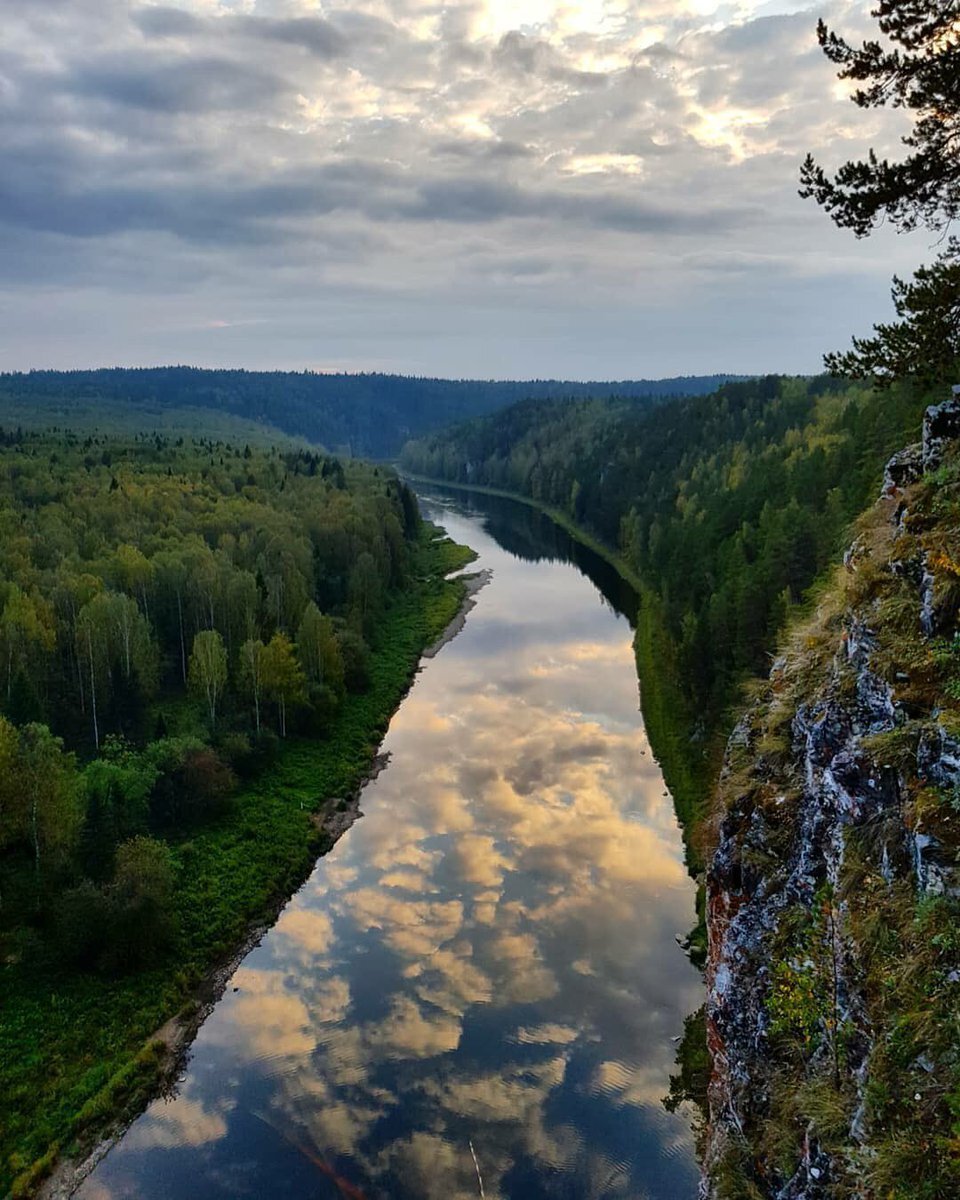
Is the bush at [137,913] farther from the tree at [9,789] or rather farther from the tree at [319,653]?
the tree at [319,653]

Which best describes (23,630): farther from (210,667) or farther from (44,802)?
(44,802)

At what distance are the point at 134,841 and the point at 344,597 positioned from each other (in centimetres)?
4257

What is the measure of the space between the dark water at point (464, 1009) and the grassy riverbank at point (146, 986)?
1.21 metres

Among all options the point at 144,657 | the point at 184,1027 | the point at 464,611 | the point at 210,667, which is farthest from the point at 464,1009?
the point at 464,611

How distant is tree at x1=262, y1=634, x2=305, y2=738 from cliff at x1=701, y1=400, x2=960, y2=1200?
36.9m

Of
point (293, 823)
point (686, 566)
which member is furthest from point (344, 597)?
point (293, 823)

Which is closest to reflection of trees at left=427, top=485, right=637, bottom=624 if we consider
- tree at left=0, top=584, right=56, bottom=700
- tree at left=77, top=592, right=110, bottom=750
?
tree at left=77, top=592, right=110, bottom=750

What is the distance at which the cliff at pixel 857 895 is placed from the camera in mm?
9406

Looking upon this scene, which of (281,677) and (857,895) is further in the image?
(281,677)

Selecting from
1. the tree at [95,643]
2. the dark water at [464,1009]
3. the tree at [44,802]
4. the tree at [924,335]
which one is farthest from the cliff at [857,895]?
the tree at [95,643]

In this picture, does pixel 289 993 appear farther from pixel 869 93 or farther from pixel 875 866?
pixel 869 93

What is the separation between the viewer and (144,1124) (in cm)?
2467

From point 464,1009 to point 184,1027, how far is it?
977 centimetres

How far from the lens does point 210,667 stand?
4947cm
